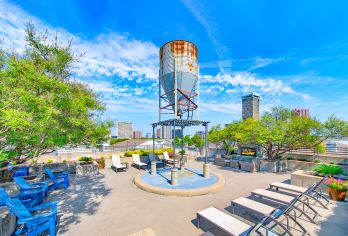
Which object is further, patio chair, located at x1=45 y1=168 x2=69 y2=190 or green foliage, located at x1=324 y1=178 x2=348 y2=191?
patio chair, located at x1=45 y1=168 x2=69 y2=190

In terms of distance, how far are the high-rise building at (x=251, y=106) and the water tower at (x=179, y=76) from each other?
31452 mm

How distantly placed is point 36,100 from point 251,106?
138 feet

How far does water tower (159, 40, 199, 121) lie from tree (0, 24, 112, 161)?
232 inches

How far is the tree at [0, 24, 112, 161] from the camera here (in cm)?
441

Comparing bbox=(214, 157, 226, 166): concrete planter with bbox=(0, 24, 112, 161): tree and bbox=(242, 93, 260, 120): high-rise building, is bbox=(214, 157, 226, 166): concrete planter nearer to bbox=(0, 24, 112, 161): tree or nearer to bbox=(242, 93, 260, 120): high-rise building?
bbox=(0, 24, 112, 161): tree

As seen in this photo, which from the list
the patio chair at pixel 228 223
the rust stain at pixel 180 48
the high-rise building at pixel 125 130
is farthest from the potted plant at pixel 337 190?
the high-rise building at pixel 125 130

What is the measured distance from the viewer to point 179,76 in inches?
446

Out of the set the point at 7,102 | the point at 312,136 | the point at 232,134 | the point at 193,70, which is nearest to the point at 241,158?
the point at 232,134

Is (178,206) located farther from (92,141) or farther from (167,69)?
(167,69)

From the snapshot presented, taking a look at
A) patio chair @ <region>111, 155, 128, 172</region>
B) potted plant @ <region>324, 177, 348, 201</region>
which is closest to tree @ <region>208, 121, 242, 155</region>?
potted plant @ <region>324, 177, 348, 201</region>

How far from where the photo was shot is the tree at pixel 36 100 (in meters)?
4.41

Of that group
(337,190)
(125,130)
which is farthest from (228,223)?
(125,130)

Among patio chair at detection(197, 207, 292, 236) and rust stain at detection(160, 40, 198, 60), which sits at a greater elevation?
rust stain at detection(160, 40, 198, 60)

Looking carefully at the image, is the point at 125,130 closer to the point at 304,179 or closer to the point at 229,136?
the point at 229,136
